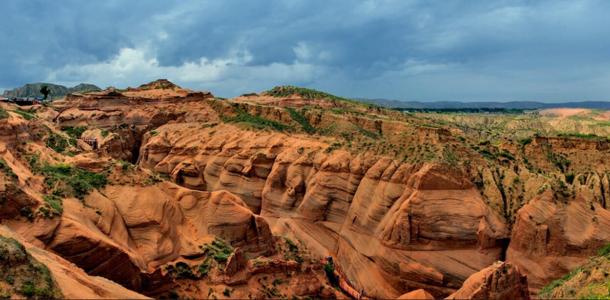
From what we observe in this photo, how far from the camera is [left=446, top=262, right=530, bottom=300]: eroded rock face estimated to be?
20.1 meters

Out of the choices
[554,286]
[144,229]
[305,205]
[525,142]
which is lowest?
[554,286]

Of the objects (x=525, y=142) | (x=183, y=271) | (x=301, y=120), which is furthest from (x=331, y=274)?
(x=301, y=120)

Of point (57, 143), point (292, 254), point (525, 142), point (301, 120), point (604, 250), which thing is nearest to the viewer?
point (604, 250)

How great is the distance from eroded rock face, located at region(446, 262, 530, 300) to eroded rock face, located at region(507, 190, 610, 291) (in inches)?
653

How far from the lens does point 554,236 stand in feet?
120

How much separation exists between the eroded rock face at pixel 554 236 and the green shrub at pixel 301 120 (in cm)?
3157

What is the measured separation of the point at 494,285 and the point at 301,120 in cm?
4839

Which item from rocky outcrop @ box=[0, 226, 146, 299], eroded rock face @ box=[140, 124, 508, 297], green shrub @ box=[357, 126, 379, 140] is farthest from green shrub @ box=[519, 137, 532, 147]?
rocky outcrop @ box=[0, 226, 146, 299]

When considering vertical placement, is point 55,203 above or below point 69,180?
below

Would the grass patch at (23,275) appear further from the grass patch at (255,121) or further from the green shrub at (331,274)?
the grass patch at (255,121)

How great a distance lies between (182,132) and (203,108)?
8.39 metres

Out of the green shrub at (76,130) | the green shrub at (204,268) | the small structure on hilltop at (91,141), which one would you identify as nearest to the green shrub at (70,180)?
the green shrub at (204,268)

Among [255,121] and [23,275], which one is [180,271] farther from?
[255,121]

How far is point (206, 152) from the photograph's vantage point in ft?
199
